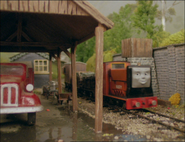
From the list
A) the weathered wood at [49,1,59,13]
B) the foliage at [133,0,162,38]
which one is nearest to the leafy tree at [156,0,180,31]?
the foliage at [133,0,162,38]

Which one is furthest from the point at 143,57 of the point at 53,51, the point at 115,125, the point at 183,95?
the point at 115,125

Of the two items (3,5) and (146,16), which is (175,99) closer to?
(3,5)

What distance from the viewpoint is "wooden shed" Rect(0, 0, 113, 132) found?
5764 millimetres

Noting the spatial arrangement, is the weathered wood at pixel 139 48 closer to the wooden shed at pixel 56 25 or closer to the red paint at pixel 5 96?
the wooden shed at pixel 56 25

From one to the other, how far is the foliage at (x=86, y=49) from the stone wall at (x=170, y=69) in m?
18.6

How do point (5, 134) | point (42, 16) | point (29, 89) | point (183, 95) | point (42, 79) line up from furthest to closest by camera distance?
point (42, 79) → point (183, 95) → point (42, 16) → point (29, 89) → point (5, 134)

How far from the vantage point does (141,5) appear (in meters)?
18.5

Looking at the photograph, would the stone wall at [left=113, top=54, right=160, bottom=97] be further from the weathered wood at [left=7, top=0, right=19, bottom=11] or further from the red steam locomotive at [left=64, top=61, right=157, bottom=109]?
the weathered wood at [left=7, top=0, right=19, bottom=11]

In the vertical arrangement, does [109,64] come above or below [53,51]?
below

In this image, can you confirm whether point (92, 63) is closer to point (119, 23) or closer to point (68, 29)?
point (119, 23)

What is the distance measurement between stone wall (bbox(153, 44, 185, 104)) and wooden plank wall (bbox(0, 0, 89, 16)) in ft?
24.0

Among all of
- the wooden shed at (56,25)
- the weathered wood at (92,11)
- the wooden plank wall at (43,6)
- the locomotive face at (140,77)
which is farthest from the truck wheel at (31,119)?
the locomotive face at (140,77)

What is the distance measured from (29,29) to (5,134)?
19.5ft

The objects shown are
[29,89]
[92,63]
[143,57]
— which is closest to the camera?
[29,89]
